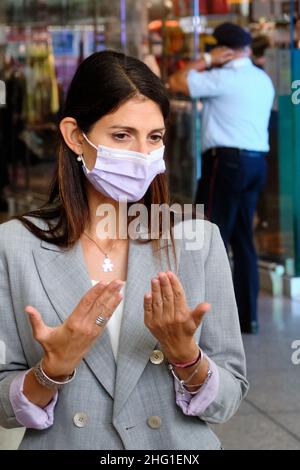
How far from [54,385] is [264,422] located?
9.29 feet

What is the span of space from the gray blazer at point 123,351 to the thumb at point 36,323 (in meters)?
0.18

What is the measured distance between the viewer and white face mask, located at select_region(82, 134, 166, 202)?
2.12 m

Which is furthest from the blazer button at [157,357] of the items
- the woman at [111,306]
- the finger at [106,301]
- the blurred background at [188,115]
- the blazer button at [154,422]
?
the blurred background at [188,115]

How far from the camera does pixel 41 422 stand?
1910mm

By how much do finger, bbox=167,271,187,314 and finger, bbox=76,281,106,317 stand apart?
124 mm

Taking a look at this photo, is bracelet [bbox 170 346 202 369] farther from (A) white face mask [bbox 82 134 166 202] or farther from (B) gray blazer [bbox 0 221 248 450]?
(A) white face mask [bbox 82 134 166 202]

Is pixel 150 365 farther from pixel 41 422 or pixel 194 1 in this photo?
pixel 194 1

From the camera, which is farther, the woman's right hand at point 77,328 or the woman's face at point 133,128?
the woman's face at point 133,128

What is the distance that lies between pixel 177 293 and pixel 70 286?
0.33 metres

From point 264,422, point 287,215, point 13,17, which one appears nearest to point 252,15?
point 287,215

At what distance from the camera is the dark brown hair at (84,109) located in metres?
2.09

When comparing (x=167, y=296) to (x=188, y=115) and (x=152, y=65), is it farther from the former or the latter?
(x=188, y=115)

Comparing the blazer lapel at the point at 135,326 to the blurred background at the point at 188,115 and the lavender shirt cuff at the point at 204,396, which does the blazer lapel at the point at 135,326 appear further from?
the blurred background at the point at 188,115

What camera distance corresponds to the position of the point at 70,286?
2.05m
